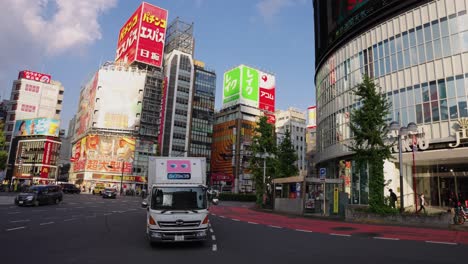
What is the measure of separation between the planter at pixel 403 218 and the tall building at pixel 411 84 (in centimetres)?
308

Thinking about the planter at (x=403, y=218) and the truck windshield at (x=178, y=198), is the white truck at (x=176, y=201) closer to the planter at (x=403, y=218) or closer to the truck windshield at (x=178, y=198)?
the truck windshield at (x=178, y=198)

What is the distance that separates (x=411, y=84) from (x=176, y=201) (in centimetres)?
2826

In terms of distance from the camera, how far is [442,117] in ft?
95.2

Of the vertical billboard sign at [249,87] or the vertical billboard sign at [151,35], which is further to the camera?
the vertical billboard sign at [249,87]

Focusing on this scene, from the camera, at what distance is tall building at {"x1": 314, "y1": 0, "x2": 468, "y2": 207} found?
94.3ft

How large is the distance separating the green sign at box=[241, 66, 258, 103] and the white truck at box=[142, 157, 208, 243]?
305 ft

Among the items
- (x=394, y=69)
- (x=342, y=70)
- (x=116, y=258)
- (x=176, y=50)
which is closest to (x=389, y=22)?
(x=394, y=69)

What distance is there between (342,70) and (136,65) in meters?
75.2

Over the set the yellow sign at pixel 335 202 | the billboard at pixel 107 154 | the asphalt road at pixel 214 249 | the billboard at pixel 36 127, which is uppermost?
the billboard at pixel 36 127

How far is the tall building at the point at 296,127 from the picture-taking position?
142000mm

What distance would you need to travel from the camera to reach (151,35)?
101m

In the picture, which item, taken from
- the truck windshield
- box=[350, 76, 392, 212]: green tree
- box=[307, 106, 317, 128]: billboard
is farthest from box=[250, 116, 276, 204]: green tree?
box=[307, 106, 317, 128]: billboard

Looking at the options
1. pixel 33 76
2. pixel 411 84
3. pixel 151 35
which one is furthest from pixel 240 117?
pixel 411 84

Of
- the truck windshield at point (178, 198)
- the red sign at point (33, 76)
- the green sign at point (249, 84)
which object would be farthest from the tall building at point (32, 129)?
the truck windshield at point (178, 198)
